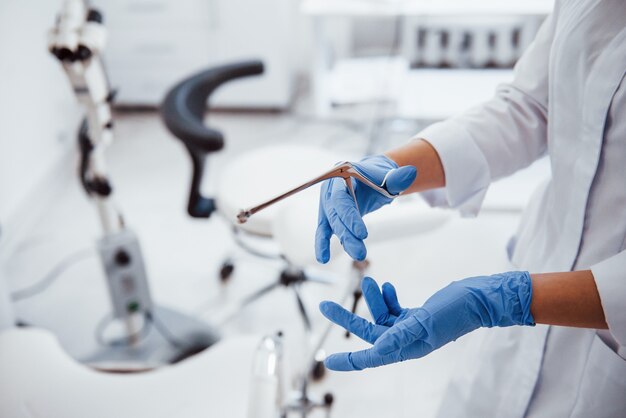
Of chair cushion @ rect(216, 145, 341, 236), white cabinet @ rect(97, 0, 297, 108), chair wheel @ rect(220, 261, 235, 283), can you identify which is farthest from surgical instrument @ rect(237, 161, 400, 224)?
white cabinet @ rect(97, 0, 297, 108)

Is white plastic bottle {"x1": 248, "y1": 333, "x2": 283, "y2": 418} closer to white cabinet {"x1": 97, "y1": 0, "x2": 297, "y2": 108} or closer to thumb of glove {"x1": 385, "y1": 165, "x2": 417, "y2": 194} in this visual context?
thumb of glove {"x1": 385, "y1": 165, "x2": 417, "y2": 194}

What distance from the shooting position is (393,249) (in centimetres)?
145

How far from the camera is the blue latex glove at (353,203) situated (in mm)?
789

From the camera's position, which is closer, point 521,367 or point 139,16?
point 521,367

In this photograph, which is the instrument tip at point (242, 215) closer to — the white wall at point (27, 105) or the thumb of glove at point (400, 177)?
the thumb of glove at point (400, 177)

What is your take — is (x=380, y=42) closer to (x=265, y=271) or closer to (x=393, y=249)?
(x=265, y=271)

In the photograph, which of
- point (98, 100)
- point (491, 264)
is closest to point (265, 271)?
point (98, 100)

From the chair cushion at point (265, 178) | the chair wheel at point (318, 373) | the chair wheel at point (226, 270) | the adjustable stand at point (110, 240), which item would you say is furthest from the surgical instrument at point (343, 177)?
the chair wheel at point (226, 270)

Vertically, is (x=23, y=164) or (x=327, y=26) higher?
(x=327, y=26)

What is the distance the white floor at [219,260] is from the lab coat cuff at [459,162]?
0.18 m

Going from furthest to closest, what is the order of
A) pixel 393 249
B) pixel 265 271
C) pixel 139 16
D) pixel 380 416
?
pixel 139 16 → pixel 265 271 → pixel 380 416 → pixel 393 249

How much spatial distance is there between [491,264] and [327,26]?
247 cm

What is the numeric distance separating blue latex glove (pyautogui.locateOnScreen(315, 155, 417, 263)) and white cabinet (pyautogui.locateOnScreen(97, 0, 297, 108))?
7.30 feet

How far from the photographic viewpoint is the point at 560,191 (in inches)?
34.6
